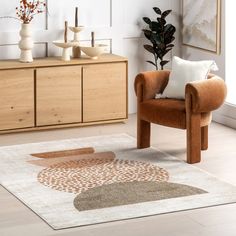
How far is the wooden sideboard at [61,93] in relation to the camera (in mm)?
7000

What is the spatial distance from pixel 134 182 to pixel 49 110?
5.53 ft

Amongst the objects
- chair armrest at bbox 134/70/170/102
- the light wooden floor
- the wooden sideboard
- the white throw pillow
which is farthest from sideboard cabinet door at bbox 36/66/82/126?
the light wooden floor

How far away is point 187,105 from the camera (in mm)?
6113

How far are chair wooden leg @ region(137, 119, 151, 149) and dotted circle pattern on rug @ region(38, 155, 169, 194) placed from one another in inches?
15.7

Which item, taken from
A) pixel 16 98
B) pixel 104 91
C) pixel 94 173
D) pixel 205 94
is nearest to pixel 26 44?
pixel 16 98

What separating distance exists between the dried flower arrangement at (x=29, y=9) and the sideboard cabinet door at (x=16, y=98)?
500 mm

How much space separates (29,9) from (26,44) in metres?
0.37

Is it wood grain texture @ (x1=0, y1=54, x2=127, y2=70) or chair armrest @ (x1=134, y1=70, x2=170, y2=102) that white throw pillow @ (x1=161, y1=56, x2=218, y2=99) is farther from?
wood grain texture @ (x1=0, y1=54, x2=127, y2=70)

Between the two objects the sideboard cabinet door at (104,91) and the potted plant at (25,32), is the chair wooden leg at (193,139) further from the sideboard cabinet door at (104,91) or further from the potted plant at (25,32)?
the potted plant at (25,32)

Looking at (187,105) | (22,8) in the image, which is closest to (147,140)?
(187,105)

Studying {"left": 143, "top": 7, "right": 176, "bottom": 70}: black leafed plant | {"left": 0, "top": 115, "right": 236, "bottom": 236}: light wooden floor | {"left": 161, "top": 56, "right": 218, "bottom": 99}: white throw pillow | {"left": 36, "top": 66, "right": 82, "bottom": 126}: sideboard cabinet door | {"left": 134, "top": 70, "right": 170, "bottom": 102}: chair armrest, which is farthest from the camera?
{"left": 143, "top": 7, "right": 176, "bottom": 70}: black leafed plant

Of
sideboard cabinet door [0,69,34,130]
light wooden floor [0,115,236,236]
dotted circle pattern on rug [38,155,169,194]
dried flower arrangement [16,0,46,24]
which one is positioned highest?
dried flower arrangement [16,0,46,24]

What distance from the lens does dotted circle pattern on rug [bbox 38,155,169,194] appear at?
570 cm

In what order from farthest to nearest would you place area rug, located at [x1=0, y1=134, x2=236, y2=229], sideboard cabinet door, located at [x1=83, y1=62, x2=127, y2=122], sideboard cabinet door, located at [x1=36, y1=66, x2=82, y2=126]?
sideboard cabinet door, located at [x1=83, y1=62, x2=127, y2=122]
sideboard cabinet door, located at [x1=36, y1=66, x2=82, y2=126]
area rug, located at [x1=0, y1=134, x2=236, y2=229]
